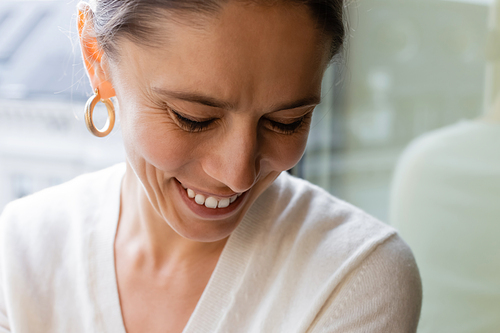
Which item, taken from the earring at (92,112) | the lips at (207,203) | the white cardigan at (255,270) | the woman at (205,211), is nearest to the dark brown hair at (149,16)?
the woman at (205,211)

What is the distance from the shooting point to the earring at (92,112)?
0.98 metres

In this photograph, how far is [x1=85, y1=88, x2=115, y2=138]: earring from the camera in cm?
98

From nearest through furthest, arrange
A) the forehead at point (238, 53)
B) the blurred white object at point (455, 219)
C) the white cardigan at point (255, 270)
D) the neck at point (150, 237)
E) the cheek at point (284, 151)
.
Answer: the forehead at point (238, 53), the cheek at point (284, 151), the white cardigan at point (255, 270), the neck at point (150, 237), the blurred white object at point (455, 219)

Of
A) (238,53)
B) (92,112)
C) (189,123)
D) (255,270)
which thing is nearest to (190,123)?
(189,123)

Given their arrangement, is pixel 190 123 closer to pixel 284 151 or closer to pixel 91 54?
pixel 284 151

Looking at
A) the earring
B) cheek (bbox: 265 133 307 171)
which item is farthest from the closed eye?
the earring

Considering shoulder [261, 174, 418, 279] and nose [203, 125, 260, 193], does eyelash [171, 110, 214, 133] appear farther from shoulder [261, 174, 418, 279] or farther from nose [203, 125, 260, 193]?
shoulder [261, 174, 418, 279]

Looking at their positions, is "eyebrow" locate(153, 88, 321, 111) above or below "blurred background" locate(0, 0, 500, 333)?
above

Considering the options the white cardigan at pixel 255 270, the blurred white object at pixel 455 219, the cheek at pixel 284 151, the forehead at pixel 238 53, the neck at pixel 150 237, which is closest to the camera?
the forehead at pixel 238 53

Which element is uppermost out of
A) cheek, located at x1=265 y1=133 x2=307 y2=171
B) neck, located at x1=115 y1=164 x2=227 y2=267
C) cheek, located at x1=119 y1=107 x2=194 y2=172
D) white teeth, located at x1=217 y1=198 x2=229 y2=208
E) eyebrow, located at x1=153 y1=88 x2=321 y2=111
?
eyebrow, located at x1=153 y1=88 x2=321 y2=111

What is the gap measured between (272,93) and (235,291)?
1.53ft

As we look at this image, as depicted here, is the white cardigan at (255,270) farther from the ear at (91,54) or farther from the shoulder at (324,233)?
the ear at (91,54)

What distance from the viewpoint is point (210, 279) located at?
1.07 m

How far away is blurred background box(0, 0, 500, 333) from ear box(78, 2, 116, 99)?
0.97 feet
